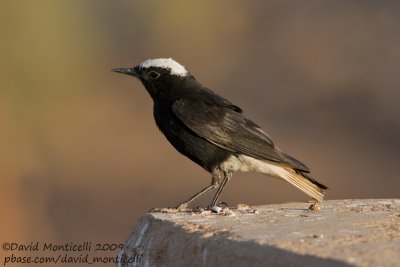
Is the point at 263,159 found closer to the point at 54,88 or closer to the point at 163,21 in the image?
the point at 54,88

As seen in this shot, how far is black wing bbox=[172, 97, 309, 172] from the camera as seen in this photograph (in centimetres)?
719

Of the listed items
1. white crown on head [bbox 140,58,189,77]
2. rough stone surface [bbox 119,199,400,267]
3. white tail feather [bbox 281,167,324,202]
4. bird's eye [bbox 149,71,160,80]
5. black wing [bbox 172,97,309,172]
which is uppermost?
white crown on head [bbox 140,58,189,77]

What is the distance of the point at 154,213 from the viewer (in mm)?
6449

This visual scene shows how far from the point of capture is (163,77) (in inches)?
307

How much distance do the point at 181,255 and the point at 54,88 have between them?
13290 mm

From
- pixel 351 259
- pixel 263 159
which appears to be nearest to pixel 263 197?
pixel 263 159

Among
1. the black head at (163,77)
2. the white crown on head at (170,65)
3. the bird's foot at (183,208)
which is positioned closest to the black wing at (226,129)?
the black head at (163,77)

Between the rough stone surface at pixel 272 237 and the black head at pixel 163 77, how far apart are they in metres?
1.34

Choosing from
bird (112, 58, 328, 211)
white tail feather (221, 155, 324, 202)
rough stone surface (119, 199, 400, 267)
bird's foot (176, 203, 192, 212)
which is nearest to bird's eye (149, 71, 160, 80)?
bird (112, 58, 328, 211)

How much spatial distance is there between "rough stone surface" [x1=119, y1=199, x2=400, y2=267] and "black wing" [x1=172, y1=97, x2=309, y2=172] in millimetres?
453

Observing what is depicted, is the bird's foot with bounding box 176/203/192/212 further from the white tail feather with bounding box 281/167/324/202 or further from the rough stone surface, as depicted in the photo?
the white tail feather with bounding box 281/167/324/202

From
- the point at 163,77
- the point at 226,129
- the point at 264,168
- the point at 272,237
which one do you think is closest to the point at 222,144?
the point at 226,129

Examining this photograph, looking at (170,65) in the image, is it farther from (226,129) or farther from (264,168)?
(264,168)

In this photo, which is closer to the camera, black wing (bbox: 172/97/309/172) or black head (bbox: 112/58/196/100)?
black wing (bbox: 172/97/309/172)
